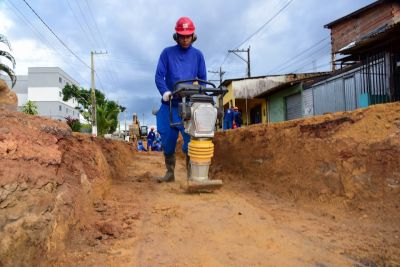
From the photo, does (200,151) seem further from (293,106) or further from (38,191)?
(293,106)

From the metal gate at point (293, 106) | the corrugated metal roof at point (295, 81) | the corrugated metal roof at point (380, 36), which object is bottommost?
the metal gate at point (293, 106)

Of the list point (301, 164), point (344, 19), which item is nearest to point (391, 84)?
point (301, 164)

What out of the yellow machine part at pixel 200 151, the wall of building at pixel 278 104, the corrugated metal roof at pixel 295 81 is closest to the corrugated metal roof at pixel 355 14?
the corrugated metal roof at pixel 295 81

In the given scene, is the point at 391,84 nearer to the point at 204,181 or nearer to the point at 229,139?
the point at 229,139

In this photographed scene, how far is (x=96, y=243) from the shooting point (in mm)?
2424

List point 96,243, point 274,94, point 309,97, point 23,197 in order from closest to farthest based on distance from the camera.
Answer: point 23,197 → point 96,243 → point 309,97 → point 274,94

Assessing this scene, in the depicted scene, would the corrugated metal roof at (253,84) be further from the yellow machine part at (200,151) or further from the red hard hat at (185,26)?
the yellow machine part at (200,151)

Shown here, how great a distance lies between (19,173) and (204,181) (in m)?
2.22

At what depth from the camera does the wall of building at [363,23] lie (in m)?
19.4

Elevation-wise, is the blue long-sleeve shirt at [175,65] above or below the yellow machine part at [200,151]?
above

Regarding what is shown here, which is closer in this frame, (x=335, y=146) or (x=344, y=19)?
(x=335, y=146)

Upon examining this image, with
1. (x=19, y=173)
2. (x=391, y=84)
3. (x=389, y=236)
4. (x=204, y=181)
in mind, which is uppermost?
(x=391, y=84)

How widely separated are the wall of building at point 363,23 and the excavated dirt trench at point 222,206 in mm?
18442

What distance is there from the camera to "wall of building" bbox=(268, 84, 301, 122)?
20400mm
